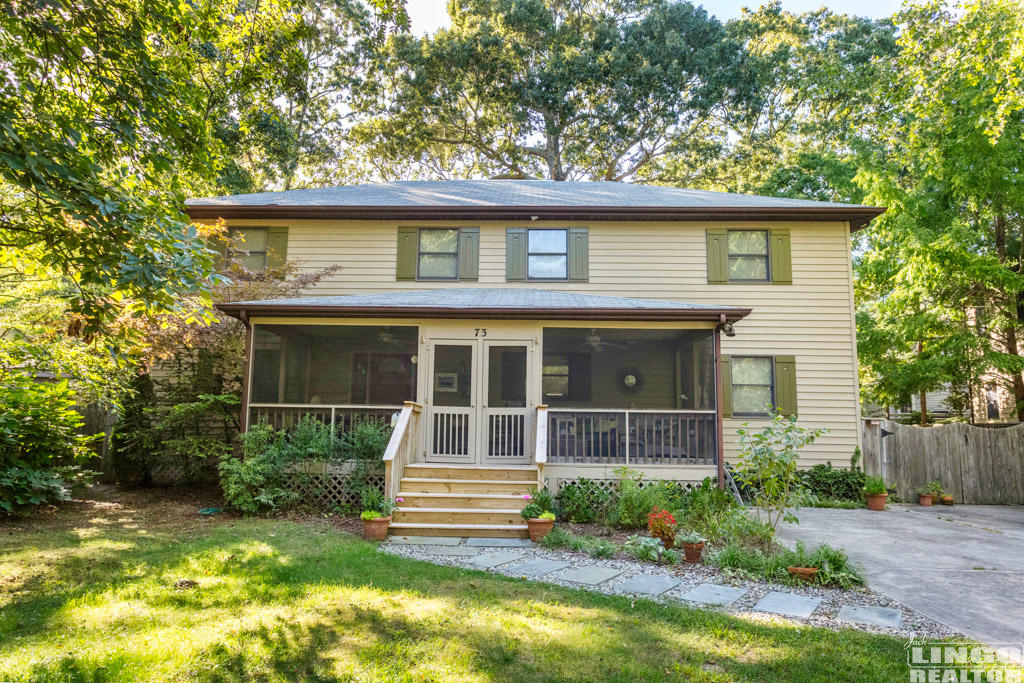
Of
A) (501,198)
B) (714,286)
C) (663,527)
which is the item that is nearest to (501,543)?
(663,527)

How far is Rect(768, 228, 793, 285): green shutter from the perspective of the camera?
11586 millimetres

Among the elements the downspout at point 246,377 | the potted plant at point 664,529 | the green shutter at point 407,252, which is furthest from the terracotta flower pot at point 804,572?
the green shutter at point 407,252

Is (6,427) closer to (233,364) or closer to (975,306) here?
(233,364)

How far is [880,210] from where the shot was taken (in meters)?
11.2

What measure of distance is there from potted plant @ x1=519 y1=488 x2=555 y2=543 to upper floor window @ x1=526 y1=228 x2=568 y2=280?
216 inches

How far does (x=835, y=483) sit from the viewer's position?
10.7 meters

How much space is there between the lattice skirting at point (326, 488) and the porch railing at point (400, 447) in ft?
1.93

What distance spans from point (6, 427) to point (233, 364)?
342 centimetres

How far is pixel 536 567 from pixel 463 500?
2178 mm

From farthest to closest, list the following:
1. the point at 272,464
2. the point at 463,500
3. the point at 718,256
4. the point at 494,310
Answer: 1. the point at 718,256
2. the point at 494,310
3. the point at 272,464
4. the point at 463,500

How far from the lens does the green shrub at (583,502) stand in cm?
809

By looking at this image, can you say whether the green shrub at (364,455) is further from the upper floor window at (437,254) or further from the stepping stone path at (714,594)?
the stepping stone path at (714,594)

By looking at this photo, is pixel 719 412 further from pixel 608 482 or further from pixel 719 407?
pixel 608 482

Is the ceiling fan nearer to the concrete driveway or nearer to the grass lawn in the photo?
the concrete driveway
